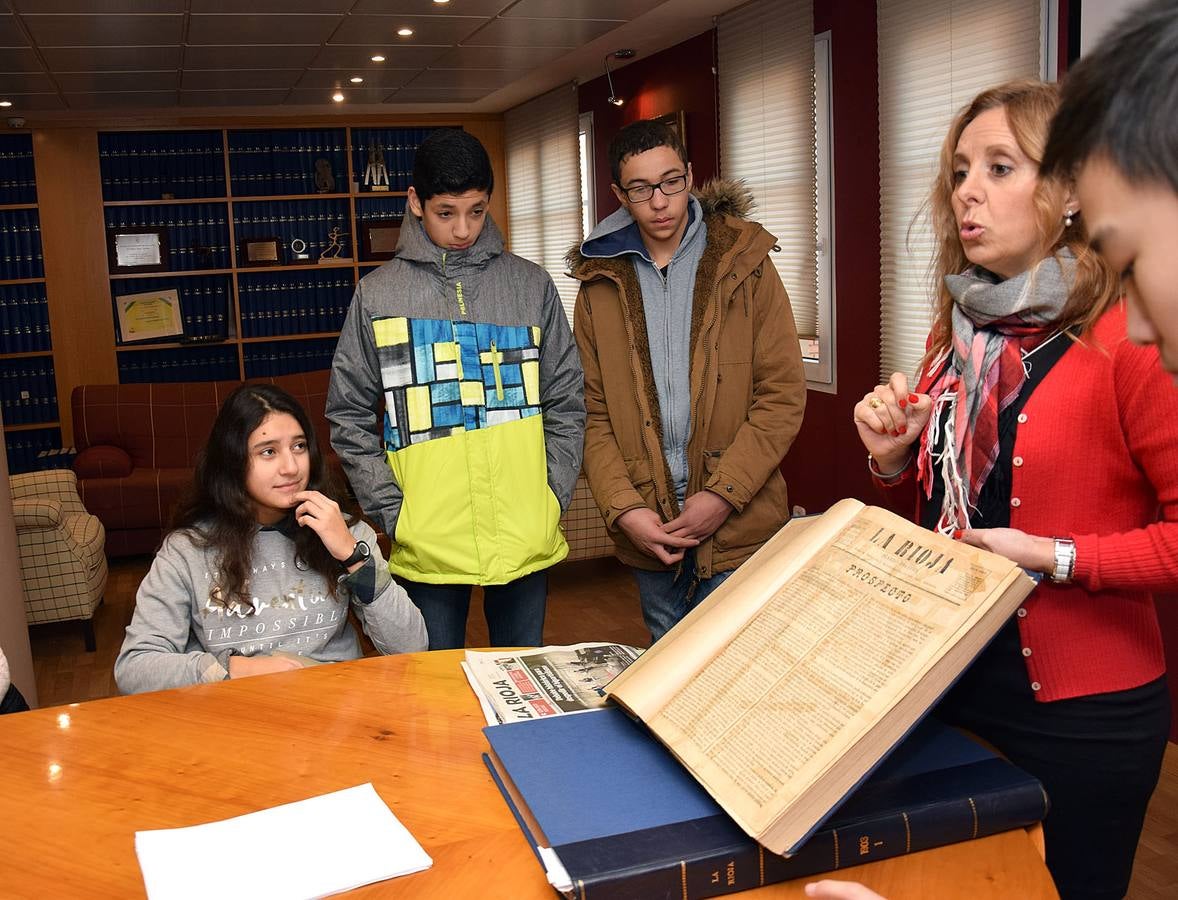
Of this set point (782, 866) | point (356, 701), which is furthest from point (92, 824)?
point (782, 866)

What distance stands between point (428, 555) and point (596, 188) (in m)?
5.59

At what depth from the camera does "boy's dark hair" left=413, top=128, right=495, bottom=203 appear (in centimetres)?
206

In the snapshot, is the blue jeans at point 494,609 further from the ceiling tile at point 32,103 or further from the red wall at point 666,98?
the ceiling tile at point 32,103

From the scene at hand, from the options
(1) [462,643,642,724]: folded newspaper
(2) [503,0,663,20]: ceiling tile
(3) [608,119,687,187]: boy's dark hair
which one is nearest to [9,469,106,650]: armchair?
(2) [503,0,663,20]: ceiling tile

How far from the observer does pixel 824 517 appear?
1.11 metres

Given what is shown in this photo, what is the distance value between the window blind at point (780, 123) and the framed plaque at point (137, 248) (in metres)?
4.78

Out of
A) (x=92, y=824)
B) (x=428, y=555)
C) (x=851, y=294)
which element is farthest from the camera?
(x=851, y=294)

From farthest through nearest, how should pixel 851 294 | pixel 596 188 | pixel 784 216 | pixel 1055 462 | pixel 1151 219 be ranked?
pixel 596 188
pixel 784 216
pixel 851 294
pixel 1055 462
pixel 1151 219

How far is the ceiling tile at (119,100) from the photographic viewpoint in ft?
22.3

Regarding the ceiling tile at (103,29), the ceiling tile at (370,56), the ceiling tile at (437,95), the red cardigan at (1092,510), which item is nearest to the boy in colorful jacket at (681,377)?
the red cardigan at (1092,510)

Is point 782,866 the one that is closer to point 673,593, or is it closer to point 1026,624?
point 1026,624

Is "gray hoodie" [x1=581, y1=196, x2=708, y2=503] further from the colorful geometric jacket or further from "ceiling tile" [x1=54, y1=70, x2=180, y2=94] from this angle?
"ceiling tile" [x1=54, y1=70, x2=180, y2=94]

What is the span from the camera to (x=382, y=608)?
1883 millimetres

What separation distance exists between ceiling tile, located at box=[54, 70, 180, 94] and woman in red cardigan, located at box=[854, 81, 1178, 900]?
5.90 metres
